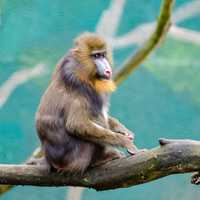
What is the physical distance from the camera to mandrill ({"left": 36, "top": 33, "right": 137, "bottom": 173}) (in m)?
3.98

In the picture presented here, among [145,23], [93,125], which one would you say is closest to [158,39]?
[93,125]

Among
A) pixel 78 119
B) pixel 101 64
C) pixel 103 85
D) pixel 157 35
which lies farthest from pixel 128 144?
pixel 157 35

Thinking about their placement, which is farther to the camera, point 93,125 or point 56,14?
point 56,14

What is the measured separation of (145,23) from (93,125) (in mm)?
2951

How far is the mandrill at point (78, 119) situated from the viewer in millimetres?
3984

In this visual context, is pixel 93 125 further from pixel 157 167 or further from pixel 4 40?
pixel 4 40

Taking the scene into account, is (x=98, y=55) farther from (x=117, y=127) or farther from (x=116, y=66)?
(x=116, y=66)

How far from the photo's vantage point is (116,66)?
265 inches

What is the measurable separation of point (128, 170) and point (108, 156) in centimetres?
31

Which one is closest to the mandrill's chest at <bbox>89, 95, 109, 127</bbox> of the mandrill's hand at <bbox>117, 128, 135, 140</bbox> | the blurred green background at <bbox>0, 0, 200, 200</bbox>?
the mandrill's hand at <bbox>117, 128, 135, 140</bbox>

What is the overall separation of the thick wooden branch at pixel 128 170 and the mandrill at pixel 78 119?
0.24 feet

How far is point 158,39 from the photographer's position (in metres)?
4.91

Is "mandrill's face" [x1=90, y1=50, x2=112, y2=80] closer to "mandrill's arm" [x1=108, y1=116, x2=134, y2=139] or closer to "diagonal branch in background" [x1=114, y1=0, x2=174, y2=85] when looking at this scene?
"mandrill's arm" [x1=108, y1=116, x2=134, y2=139]

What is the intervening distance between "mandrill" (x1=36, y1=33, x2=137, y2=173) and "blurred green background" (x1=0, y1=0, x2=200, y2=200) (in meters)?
2.55
